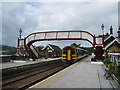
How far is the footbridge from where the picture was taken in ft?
77.5

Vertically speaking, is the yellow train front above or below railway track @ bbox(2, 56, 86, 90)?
above

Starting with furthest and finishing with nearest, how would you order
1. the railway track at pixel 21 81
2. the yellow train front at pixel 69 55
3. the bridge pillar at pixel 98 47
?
the bridge pillar at pixel 98 47 < the yellow train front at pixel 69 55 < the railway track at pixel 21 81

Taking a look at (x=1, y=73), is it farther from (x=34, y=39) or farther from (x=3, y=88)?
(x=34, y=39)

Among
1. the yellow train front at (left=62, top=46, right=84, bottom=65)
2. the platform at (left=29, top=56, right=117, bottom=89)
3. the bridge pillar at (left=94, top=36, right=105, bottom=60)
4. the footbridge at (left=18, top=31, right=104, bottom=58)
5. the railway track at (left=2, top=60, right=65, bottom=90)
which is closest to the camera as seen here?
the platform at (left=29, top=56, right=117, bottom=89)

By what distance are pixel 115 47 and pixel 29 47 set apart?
60.4 feet

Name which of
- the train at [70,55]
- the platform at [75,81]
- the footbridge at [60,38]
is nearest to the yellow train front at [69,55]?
the train at [70,55]

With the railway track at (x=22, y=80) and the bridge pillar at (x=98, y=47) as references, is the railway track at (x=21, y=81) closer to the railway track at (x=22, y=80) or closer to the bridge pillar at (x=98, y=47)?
the railway track at (x=22, y=80)

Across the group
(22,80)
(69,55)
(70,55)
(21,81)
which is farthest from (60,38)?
(21,81)

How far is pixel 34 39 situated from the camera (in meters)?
28.6

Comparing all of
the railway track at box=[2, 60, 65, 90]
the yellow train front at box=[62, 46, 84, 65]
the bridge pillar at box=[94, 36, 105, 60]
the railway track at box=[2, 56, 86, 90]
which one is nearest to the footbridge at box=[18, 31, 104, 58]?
the bridge pillar at box=[94, 36, 105, 60]

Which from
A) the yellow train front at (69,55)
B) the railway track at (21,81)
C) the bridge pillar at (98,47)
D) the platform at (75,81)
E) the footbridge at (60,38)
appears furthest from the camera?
the footbridge at (60,38)

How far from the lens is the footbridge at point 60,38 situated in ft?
77.5

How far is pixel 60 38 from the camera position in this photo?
2700 cm

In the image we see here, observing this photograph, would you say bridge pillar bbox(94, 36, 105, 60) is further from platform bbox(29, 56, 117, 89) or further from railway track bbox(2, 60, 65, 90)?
platform bbox(29, 56, 117, 89)
